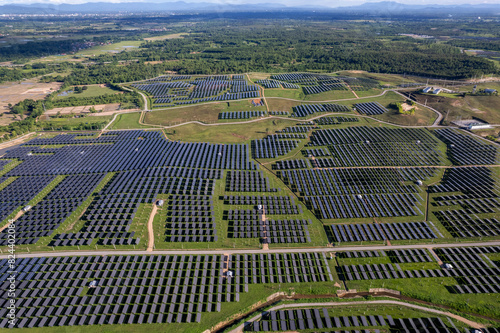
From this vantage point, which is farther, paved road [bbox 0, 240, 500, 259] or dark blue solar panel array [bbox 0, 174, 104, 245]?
dark blue solar panel array [bbox 0, 174, 104, 245]

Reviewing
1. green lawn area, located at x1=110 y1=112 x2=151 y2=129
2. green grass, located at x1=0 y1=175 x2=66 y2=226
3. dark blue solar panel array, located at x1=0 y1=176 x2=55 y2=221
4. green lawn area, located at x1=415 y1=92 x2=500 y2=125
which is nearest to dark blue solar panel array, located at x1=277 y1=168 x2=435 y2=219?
green lawn area, located at x1=415 y1=92 x2=500 y2=125

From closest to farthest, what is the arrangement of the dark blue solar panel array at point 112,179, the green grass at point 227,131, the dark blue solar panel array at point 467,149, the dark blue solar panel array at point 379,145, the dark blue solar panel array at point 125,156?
the dark blue solar panel array at point 112,179
the dark blue solar panel array at point 125,156
the dark blue solar panel array at point 467,149
the dark blue solar panel array at point 379,145
the green grass at point 227,131

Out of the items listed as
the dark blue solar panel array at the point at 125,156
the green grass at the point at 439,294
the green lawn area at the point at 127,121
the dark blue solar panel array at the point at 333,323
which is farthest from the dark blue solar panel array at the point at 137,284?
the green lawn area at the point at 127,121

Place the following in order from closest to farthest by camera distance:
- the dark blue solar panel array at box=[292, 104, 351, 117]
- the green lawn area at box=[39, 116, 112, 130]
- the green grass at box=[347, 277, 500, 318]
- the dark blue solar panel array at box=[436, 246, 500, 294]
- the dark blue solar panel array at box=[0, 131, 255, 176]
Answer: the green grass at box=[347, 277, 500, 318] → the dark blue solar panel array at box=[436, 246, 500, 294] → the dark blue solar panel array at box=[0, 131, 255, 176] → the green lawn area at box=[39, 116, 112, 130] → the dark blue solar panel array at box=[292, 104, 351, 117]

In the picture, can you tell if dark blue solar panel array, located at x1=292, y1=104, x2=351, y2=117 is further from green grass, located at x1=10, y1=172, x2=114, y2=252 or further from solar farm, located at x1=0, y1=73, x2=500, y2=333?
green grass, located at x1=10, y1=172, x2=114, y2=252

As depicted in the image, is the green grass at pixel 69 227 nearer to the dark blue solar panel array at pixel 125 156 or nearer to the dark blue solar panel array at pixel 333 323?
the dark blue solar panel array at pixel 125 156

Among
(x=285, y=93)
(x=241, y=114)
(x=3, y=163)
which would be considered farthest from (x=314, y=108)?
(x=3, y=163)
